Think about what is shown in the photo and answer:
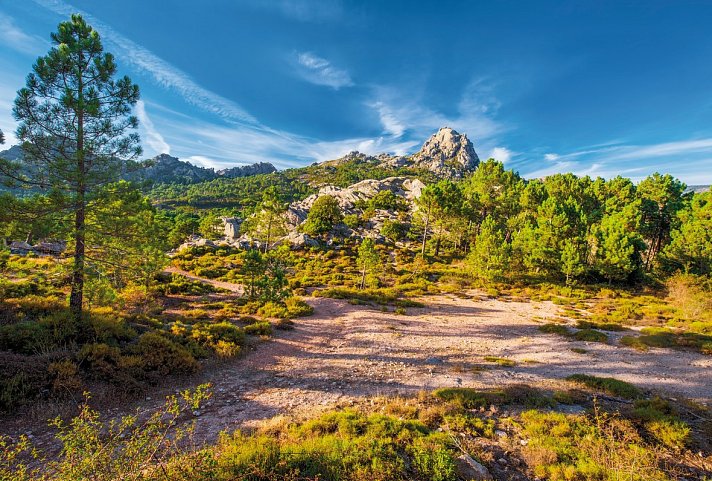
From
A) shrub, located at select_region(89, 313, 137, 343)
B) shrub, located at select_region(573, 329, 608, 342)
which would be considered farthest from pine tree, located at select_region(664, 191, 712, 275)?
shrub, located at select_region(89, 313, 137, 343)

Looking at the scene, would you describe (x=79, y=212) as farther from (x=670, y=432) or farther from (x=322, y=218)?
(x=322, y=218)

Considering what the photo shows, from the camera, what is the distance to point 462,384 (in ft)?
35.5

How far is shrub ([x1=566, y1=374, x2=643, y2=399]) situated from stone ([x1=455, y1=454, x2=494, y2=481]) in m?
7.81

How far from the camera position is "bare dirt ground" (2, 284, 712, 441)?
31.1 feet

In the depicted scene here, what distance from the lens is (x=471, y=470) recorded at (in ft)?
19.6

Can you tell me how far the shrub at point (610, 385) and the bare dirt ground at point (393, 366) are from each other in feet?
2.36

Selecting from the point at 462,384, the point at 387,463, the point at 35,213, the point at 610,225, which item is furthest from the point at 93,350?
the point at 610,225

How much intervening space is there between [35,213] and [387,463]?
14962 millimetres

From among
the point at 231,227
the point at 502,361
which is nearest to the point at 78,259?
the point at 502,361

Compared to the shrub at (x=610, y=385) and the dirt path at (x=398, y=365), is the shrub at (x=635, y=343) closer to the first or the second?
the dirt path at (x=398, y=365)

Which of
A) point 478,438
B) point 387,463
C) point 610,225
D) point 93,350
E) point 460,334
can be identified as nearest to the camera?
point 387,463

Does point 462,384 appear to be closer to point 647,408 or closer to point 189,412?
point 647,408

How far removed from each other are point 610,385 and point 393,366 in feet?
26.9

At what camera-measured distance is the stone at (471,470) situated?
19.1ft
